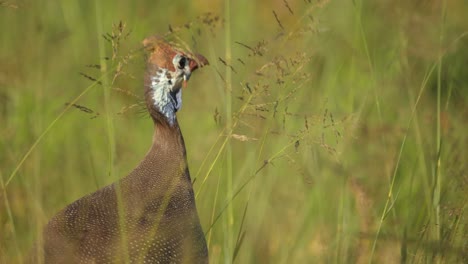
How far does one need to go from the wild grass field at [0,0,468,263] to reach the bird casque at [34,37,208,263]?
7 cm

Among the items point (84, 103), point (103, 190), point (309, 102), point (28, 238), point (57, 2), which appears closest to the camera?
point (103, 190)

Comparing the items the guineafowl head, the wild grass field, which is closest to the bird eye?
the guineafowl head

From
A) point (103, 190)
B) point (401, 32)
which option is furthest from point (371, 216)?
point (103, 190)

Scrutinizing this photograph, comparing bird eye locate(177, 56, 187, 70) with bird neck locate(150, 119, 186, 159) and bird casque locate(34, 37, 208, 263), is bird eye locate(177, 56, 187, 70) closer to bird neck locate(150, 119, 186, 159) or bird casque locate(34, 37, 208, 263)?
bird casque locate(34, 37, 208, 263)

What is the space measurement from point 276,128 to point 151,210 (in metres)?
1.48

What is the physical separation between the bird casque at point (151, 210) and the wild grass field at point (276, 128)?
0.07m

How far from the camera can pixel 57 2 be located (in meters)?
5.70

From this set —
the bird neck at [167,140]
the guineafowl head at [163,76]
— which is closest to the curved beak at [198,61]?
the guineafowl head at [163,76]

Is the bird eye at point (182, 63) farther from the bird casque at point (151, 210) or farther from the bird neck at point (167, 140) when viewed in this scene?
the bird neck at point (167, 140)

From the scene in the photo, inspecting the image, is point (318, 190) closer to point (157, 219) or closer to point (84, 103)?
point (157, 219)

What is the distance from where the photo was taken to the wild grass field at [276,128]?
114 inches

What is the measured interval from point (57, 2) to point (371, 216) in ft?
9.28

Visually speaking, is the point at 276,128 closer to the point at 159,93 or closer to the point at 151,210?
the point at 159,93

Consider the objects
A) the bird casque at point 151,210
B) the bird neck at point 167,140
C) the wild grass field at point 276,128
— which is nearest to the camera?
the bird casque at point 151,210
